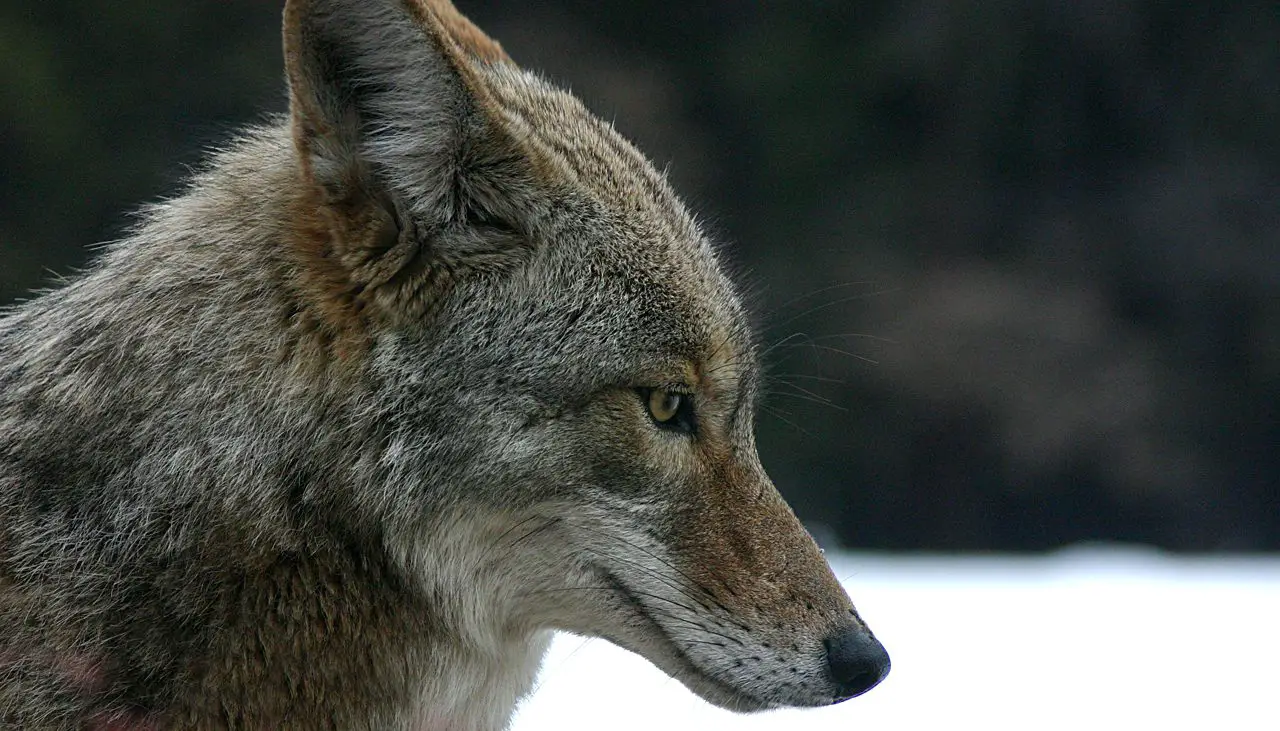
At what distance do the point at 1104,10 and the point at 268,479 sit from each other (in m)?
9.66

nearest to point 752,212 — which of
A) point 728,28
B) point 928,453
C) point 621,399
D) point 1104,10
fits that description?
point 728,28

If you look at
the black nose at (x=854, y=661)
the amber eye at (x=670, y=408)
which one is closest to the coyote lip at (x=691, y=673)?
the black nose at (x=854, y=661)

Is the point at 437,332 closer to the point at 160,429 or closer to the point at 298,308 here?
the point at 298,308

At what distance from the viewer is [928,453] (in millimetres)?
11219

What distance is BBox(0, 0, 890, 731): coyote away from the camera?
2.93m

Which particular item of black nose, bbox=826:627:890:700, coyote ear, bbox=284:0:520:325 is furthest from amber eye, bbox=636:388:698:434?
black nose, bbox=826:627:890:700

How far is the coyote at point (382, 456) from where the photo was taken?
2926 mm

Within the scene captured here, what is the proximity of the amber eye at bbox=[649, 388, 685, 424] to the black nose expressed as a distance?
63 cm

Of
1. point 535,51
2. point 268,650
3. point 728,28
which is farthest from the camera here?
point 728,28

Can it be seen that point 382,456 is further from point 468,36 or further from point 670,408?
point 468,36

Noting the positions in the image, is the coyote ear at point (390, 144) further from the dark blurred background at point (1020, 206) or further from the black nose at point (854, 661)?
the dark blurred background at point (1020, 206)

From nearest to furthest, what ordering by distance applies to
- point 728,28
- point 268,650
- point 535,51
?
1. point 268,650
2. point 535,51
3. point 728,28

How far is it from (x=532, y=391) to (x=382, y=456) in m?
0.35

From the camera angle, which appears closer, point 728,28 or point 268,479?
point 268,479
